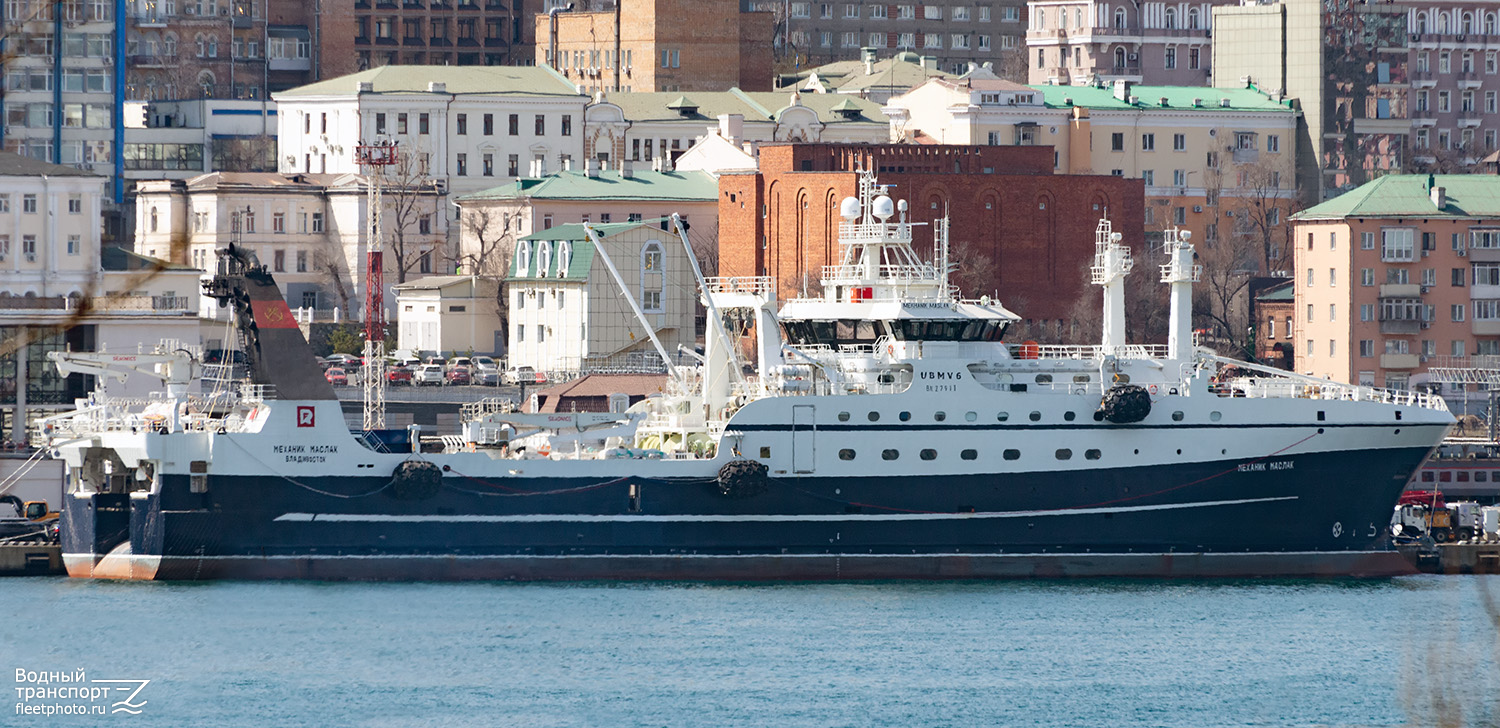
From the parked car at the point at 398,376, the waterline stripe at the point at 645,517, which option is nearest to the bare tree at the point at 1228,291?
the parked car at the point at 398,376

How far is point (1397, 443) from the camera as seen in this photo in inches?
1801

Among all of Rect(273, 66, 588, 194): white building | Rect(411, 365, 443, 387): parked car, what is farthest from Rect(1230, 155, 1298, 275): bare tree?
Rect(411, 365, 443, 387): parked car

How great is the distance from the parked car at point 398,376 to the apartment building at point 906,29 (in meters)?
64.5

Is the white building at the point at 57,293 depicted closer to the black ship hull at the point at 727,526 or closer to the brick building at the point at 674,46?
the black ship hull at the point at 727,526

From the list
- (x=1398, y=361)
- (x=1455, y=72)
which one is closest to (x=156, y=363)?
(x=1398, y=361)

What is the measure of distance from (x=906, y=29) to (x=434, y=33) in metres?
30.1

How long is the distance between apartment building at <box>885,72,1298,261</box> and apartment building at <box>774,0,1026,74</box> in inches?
1393

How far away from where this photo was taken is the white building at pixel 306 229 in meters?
95.8

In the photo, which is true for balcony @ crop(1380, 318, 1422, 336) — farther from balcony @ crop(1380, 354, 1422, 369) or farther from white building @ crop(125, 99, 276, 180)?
white building @ crop(125, 99, 276, 180)

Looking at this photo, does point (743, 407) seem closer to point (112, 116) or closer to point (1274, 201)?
point (112, 116)

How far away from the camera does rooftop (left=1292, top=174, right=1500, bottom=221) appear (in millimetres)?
77500

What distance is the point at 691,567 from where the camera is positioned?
44.1m

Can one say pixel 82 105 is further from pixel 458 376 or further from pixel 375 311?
pixel 375 311

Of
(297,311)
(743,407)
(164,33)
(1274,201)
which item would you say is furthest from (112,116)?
(743,407)
